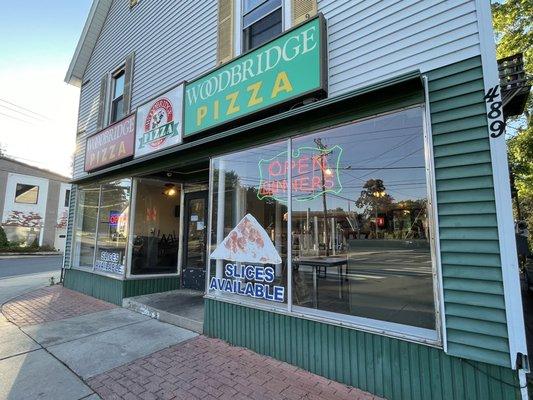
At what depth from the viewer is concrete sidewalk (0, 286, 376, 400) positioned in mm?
3488

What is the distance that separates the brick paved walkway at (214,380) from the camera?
11.2 ft

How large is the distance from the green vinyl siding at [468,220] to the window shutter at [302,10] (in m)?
2.29

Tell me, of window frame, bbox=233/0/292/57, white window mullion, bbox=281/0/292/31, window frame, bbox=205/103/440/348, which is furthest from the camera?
window frame, bbox=233/0/292/57

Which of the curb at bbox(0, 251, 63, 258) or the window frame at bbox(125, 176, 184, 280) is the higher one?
the window frame at bbox(125, 176, 184, 280)

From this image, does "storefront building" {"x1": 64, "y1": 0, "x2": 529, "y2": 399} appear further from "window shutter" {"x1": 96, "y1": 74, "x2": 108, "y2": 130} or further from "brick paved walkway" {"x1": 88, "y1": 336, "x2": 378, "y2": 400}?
"window shutter" {"x1": 96, "y1": 74, "x2": 108, "y2": 130}

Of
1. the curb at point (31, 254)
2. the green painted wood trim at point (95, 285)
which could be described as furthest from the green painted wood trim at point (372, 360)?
the curb at point (31, 254)

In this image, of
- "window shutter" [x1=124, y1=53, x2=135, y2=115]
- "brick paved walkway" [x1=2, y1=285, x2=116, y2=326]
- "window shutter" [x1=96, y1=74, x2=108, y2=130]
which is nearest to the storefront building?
"brick paved walkway" [x1=2, y1=285, x2=116, y2=326]

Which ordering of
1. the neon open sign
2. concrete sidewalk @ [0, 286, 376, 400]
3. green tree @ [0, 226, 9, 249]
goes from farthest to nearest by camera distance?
green tree @ [0, 226, 9, 249] → the neon open sign → concrete sidewalk @ [0, 286, 376, 400]

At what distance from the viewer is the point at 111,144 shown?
8273 millimetres

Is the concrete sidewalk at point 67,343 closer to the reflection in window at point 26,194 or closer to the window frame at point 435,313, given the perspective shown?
the window frame at point 435,313

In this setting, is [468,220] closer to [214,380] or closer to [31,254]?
[214,380]

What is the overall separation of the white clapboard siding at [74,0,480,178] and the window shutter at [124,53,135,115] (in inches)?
37.2

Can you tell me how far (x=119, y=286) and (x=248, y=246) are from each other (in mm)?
4069

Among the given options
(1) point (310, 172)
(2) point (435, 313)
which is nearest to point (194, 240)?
(1) point (310, 172)
